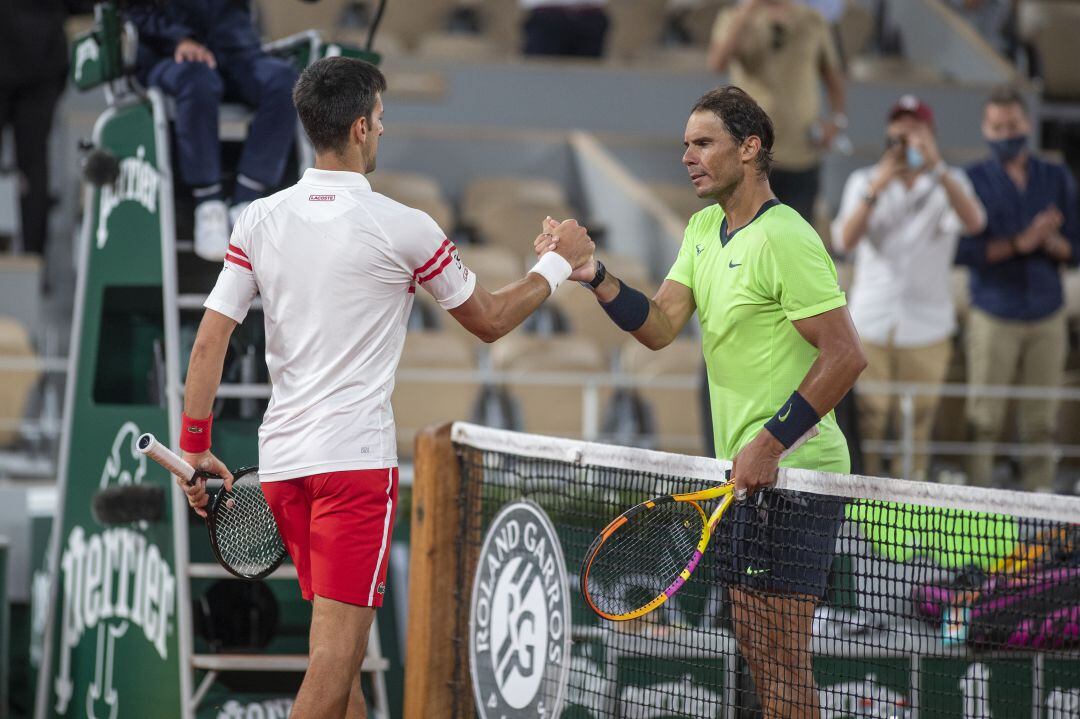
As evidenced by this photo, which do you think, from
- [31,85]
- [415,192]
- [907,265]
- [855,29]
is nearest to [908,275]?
[907,265]

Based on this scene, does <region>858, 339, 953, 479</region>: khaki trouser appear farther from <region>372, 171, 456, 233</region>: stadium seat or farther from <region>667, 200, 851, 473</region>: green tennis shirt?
<region>667, 200, 851, 473</region>: green tennis shirt

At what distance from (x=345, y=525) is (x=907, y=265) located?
5034mm

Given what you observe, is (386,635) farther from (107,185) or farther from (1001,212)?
(1001,212)

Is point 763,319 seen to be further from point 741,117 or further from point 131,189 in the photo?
point 131,189

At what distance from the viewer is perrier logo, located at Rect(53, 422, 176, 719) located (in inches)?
220

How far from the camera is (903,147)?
772 centimetres

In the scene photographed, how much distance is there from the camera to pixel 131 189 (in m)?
5.98

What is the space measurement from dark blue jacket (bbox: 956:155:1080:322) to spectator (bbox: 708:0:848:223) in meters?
0.97

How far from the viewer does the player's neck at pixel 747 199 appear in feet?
13.7

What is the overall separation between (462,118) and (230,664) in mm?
8398

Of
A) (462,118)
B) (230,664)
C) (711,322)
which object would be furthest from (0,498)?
(462,118)

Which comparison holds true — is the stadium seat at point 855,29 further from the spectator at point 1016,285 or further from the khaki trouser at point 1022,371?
the khaki trouser at point 1022,371

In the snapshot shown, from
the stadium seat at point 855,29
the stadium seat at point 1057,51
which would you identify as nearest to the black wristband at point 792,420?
the stadium seat at point 1057,51

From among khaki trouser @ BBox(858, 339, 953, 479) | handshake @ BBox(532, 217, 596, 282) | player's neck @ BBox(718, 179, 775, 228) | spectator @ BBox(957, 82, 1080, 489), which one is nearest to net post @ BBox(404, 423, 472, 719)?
handshake @ BBox(532, 217, 596, 282)
